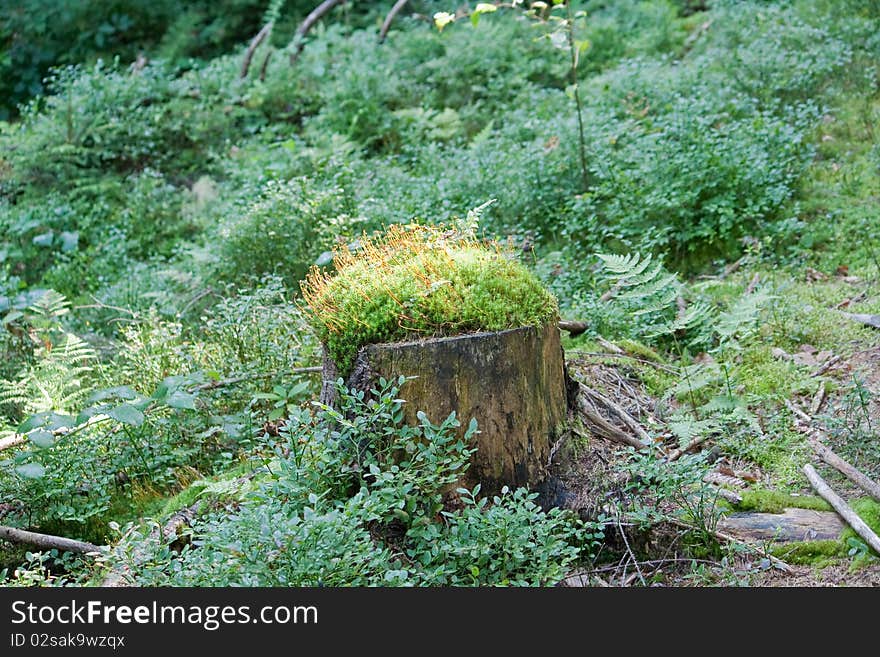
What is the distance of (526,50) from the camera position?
1174 cm

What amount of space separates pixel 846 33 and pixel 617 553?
25.7 ft

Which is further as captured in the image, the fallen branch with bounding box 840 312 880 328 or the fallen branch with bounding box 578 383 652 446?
the fallen branch with bounding box 840 312 880 328

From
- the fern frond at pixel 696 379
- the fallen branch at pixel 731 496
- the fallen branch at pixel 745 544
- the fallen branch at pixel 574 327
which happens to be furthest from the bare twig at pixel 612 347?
the fallen branch at pixel 745 544

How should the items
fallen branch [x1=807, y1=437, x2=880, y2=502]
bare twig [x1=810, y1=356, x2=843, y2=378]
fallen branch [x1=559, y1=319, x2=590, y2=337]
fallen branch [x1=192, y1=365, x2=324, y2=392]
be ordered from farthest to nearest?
fallen branch [x1=559, y1=319, x2=590, y2=337], fallen branch [x1=192, y1=365, x2=324, y2=392], bare twig [x1=810, y1=356, x2=843, y2=378], fallen branch [x1=807, y1=437, x2=880, y2=502]

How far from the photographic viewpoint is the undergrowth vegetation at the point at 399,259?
12.5 ft

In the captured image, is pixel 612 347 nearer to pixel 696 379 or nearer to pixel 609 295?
pixel 696 379

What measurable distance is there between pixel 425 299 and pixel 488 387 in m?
0.50

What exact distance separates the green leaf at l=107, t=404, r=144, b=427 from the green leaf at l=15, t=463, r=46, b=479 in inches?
18.9

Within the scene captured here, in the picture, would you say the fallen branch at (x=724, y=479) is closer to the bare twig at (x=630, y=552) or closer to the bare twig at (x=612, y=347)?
the bare twig at (x=630, y=552)

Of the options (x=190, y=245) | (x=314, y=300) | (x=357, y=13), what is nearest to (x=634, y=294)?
(x=314, y=300)

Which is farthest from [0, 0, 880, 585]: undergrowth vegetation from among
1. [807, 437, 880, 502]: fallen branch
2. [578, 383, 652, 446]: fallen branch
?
[578, 383, 652, 446]: fallen branch

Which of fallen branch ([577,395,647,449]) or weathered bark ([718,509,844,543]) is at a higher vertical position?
fallen branch ([577,395,647,449])

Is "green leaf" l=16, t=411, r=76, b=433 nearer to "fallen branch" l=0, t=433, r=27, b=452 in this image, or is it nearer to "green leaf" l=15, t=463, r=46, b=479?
"green leaf" l=15, t=463, r=46, b=479

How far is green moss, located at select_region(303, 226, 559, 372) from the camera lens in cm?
397
